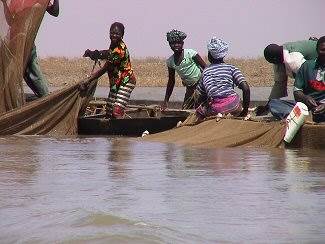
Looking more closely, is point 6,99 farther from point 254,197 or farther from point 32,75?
point 254,197

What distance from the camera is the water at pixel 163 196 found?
4.62 metres

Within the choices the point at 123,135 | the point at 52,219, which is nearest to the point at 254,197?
the point at 52,219

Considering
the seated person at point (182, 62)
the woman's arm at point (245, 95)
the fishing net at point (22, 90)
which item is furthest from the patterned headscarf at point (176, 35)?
the woman's arm at point (245, 95)

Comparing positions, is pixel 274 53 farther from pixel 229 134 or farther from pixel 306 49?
pixel 229 134

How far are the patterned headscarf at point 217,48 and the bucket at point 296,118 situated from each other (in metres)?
1.76

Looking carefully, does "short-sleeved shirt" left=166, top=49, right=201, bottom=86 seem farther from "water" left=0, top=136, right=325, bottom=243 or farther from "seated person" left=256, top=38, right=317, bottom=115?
"water" left=0, top=136, right=325, bottom=243

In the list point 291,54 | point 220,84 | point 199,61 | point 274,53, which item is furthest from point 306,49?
point 199,61

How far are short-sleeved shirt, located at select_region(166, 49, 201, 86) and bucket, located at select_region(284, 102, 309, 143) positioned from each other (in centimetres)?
367

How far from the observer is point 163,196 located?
5.89 metres

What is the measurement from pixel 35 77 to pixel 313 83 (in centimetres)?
507

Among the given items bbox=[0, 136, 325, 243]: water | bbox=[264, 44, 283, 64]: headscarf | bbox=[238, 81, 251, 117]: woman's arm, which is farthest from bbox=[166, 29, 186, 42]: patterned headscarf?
bbox=[0, 136, 325, 243]: water

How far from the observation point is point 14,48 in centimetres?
1249

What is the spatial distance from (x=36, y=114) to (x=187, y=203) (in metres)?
6.88

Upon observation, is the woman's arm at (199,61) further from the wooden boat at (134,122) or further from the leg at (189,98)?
the wooden boat at (134,122)
